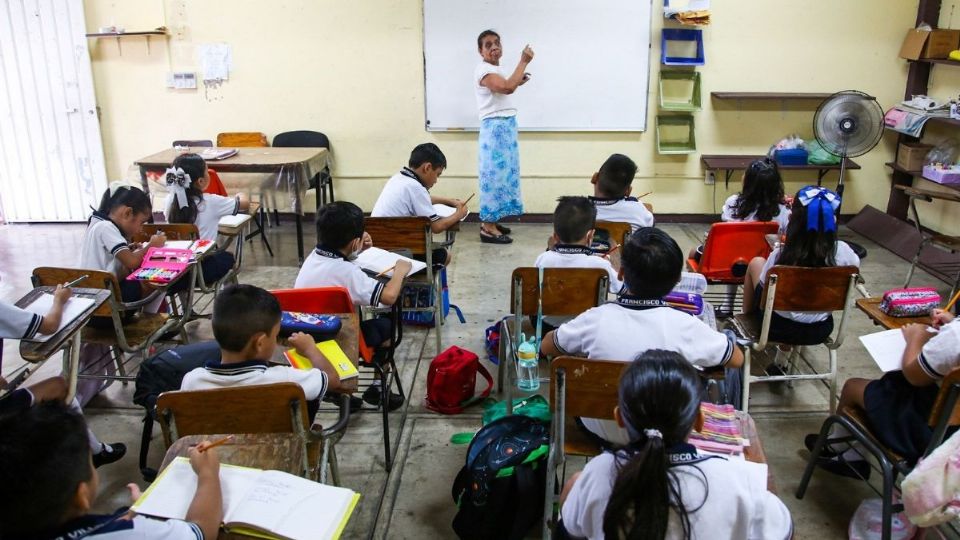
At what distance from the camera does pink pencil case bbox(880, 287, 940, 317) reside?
251cm

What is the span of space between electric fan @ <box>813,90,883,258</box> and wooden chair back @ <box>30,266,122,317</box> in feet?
15.6

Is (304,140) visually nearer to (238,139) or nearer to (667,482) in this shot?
(238,139)

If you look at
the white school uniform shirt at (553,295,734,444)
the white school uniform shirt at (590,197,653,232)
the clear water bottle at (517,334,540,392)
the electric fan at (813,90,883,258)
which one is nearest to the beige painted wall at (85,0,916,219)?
the electric fan at (813,90,883,258)

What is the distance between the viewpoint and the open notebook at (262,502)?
4.57 ft

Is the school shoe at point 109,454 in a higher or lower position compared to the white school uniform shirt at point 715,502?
lower

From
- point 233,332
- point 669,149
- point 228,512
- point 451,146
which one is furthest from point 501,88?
point 228,512

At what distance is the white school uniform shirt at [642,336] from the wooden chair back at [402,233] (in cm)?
156

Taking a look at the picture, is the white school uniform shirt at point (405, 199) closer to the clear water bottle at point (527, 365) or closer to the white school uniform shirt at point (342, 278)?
the white school uniform shirt at point (342, 278)

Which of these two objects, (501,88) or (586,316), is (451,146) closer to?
(501,88)

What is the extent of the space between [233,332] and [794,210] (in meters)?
2.24

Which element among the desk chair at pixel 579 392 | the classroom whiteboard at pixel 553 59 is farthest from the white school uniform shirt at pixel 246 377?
the classroom whiteboard at pixel 553 59

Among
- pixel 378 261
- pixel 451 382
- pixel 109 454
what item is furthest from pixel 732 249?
pixel 109 454

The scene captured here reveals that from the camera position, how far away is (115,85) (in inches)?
243

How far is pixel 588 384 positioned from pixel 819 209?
152cm
